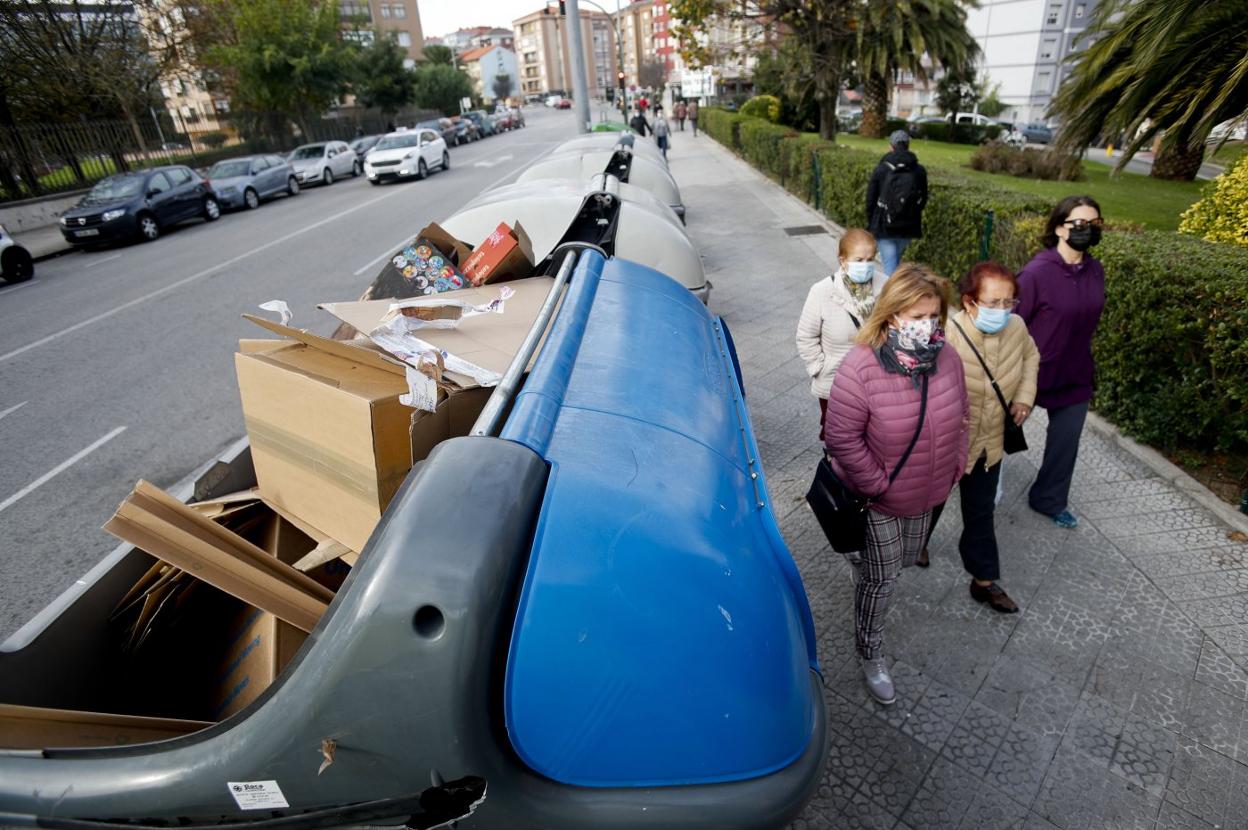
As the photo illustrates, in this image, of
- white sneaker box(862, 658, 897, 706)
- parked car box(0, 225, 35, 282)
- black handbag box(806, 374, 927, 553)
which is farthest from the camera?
parked car box(0, 225, 35, 282)

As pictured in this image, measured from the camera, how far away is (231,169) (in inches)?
806

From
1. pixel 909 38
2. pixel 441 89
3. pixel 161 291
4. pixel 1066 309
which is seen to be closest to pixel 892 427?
pixel 1066 309

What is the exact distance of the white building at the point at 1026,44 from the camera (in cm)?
4812

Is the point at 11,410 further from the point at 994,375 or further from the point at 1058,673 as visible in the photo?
the point at 1058,673

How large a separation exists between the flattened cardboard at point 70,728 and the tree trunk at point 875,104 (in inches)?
1006

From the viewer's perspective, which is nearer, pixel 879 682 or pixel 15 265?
pixel 879 682

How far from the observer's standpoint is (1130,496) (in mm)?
4234

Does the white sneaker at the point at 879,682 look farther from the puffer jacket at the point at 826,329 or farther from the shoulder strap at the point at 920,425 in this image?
the puffer jacket at the point at 826,329

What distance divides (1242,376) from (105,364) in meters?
10.2

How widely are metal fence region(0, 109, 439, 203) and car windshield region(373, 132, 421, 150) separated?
7.71 m

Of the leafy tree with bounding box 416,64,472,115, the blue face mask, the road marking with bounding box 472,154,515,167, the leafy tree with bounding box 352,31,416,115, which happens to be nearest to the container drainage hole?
the blue face mask

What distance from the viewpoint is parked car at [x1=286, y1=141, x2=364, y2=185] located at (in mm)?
23859

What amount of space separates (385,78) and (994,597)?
4836cm

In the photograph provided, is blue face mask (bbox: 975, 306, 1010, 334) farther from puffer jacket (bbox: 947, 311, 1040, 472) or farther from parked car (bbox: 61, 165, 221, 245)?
parked car (bbox: 61, 165, 221, 245)
